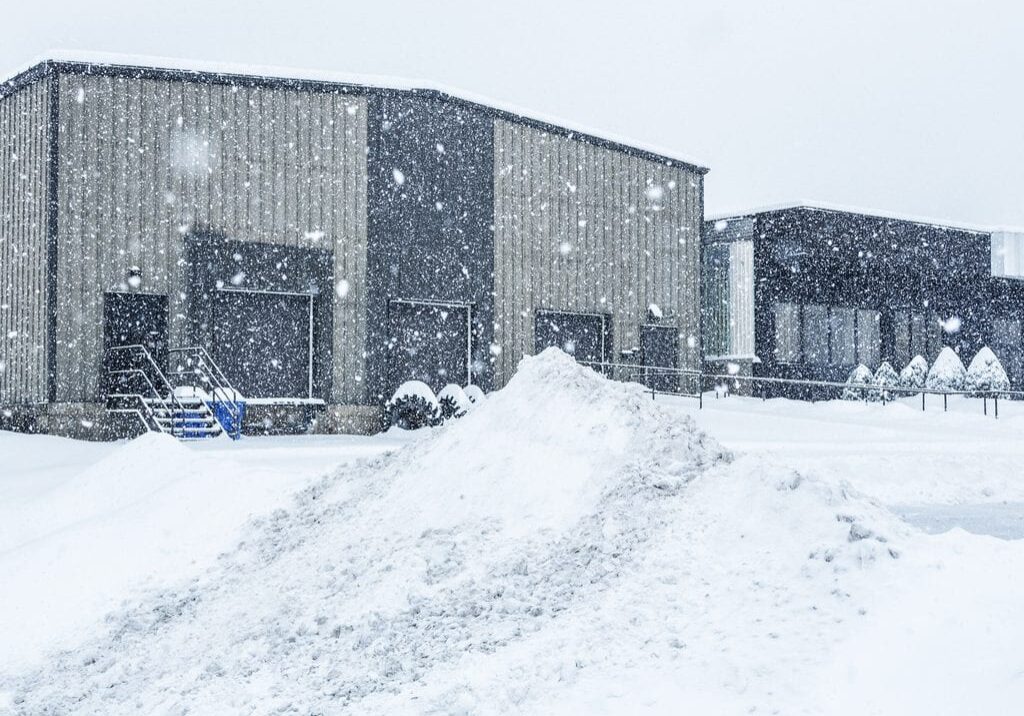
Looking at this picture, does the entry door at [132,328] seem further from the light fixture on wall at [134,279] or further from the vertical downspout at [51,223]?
the vertical downspout at [51,223]

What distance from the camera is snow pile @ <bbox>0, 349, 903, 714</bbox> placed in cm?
484

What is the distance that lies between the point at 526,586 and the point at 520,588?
0.04 metres

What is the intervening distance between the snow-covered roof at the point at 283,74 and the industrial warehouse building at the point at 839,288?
10.2 metres

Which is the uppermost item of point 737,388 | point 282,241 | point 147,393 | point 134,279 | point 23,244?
point 282,241

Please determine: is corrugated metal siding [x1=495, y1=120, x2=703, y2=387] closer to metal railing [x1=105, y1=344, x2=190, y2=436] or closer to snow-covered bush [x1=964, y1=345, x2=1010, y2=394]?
metal railing [x1=105, y1=344, x2=190, y2=436]

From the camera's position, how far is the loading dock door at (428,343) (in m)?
21.5

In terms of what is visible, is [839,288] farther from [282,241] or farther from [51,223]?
[51,223]

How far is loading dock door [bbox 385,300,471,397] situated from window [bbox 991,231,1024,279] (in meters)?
25.0

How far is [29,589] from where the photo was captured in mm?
8055

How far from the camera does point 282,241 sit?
2031 cm

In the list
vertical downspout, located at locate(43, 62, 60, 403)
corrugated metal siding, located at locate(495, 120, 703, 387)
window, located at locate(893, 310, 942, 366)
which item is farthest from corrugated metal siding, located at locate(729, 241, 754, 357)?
vertical downspout, located at locate(43, 62, 60, 403)

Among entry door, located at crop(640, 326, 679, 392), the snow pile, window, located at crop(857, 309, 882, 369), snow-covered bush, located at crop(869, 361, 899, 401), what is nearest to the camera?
the snow pile

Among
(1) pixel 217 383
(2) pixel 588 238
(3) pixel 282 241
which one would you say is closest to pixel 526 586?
(1) pixel 217 383

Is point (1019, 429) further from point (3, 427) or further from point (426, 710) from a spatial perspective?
point (3, 427)
